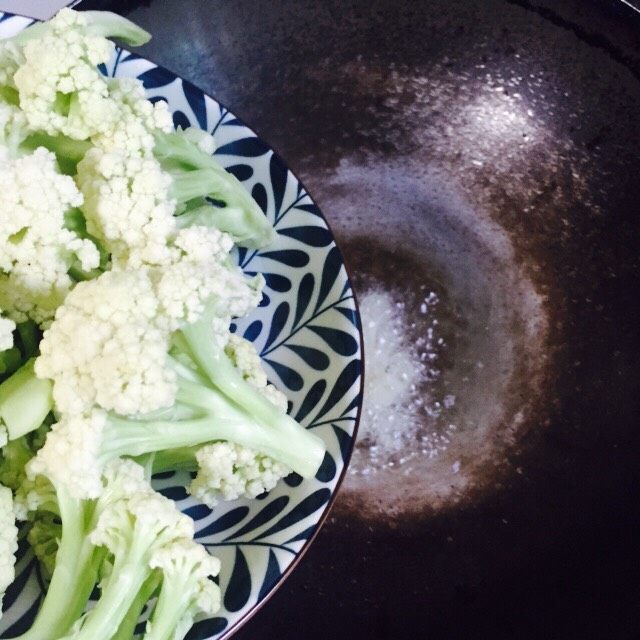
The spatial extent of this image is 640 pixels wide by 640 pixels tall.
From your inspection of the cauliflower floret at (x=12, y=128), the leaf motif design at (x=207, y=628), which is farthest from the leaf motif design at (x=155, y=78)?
the leaf motif design at (x=207, y=628)

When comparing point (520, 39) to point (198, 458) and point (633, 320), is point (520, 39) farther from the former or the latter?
point (198, 458)

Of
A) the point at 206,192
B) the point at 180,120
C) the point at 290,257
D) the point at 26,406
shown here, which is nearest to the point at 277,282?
the point at 290,257

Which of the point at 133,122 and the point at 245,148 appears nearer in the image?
the point at 133,122

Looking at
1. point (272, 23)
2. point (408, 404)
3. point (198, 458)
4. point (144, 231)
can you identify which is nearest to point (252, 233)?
point (144, 231)

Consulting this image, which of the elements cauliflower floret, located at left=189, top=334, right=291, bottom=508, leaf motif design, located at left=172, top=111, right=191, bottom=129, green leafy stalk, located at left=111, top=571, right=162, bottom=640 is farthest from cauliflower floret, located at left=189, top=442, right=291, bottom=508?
leaf motif design, located at left=172, top=111, right=191, bottom=129

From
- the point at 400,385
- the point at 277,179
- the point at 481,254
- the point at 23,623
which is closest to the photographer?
the point at 23,623

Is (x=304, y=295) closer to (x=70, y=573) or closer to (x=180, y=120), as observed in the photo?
(x=180, y=120)
